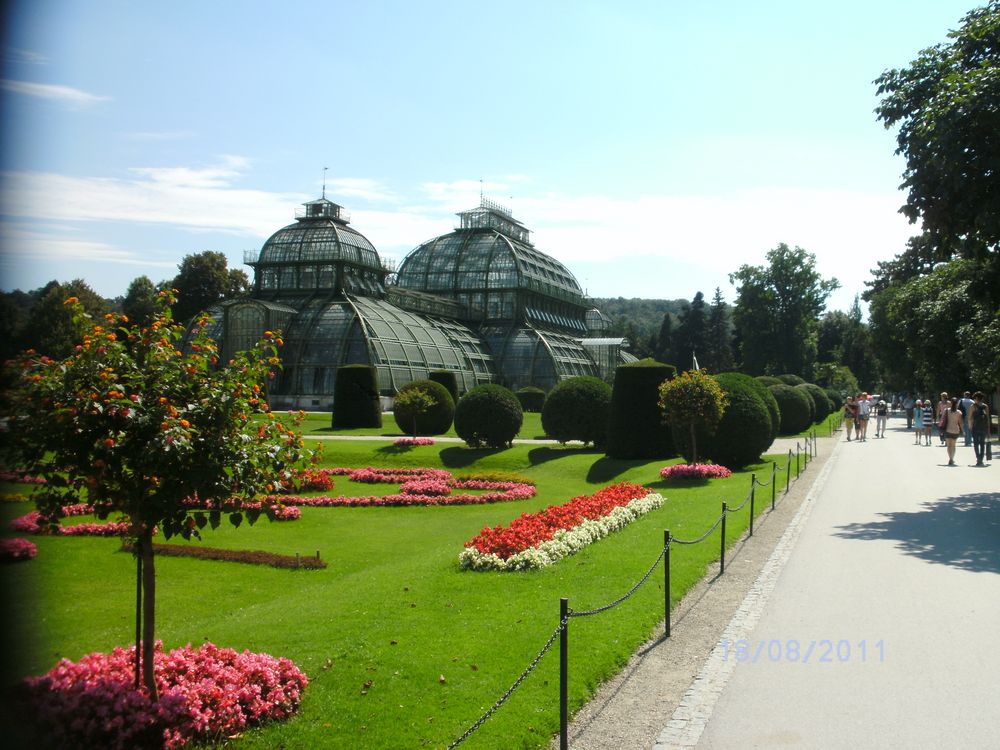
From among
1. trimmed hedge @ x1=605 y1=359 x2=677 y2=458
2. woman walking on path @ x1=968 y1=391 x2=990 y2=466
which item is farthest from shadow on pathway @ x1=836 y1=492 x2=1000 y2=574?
trimmed hedge @ x1=605 y1=359 x2=677 y2=458

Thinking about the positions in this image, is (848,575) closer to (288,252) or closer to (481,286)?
(288,252)

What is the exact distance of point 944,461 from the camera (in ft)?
85.2

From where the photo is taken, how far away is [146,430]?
558 cm

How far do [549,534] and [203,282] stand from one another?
220ft

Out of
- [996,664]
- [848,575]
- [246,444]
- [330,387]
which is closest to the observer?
[246,444]

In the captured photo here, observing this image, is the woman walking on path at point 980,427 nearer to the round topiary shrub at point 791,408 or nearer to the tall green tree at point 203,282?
the round topiary shrub at point 791,408

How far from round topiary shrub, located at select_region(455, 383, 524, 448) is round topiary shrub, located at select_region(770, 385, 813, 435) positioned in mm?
16644

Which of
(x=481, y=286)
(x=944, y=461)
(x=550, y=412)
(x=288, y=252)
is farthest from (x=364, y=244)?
(x=944, y=461)

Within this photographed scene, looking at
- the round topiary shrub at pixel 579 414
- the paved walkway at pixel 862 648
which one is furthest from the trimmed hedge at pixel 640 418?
the paved walkway at pixel 862 648

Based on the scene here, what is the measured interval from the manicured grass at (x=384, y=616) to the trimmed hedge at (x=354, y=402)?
2472cm

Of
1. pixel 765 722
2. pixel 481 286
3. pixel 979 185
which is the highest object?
pixel 481 286

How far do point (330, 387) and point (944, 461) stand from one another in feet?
128
